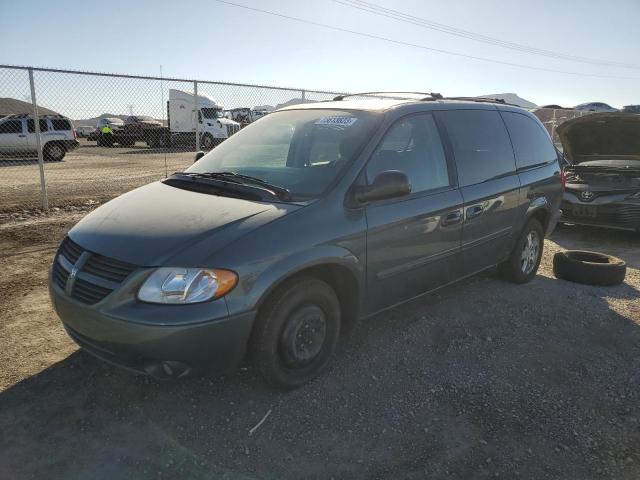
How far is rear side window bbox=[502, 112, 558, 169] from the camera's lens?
4.80m

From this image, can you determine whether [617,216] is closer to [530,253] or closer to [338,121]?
[530,253]

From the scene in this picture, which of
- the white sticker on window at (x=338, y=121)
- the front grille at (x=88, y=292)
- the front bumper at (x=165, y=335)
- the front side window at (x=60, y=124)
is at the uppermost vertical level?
the white sticker on window at (x=338, y=121)

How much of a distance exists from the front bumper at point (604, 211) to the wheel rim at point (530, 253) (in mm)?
2190

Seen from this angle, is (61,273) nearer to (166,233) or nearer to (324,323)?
(166,233)

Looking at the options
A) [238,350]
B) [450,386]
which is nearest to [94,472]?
[238,350]

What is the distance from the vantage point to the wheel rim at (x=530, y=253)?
A: 201 inches

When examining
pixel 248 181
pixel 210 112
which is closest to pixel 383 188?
pixel 248 181

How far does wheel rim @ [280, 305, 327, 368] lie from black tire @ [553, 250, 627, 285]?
3.34 meters

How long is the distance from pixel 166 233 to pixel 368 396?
1.55 metres

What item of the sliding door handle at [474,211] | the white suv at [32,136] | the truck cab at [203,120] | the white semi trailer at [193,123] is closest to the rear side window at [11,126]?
the white suv at [32,136]

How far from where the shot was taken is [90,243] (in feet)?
9.46

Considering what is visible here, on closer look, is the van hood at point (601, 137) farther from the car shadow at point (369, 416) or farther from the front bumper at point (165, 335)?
the front bumper at point (165, 335)

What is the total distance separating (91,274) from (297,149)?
5.84 feet

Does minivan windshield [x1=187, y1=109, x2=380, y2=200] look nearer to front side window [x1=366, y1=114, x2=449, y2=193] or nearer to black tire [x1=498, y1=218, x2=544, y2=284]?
front side window [x1=366, y1=114, x2=449, y2=193]
